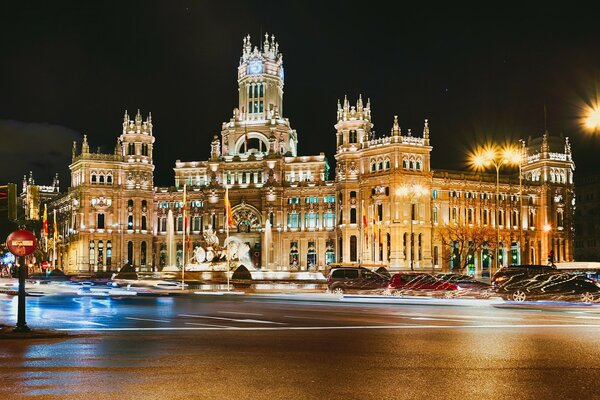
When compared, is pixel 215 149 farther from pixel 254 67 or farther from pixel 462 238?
pixel 462 238

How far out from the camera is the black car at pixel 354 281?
1902 inches

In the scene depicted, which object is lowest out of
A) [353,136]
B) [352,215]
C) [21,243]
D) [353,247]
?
[353,247]

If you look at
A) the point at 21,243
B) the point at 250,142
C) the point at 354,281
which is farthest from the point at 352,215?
the point at 21,243

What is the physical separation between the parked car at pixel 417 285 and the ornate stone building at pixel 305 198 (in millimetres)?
60035

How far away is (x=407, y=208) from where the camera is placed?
107 meters

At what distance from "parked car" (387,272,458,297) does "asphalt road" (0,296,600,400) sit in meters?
16.3

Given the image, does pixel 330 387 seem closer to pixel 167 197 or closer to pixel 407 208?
pixel 407 208

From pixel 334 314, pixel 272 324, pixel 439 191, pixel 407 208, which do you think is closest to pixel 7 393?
pixel 272 324

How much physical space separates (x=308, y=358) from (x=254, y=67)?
127 metres

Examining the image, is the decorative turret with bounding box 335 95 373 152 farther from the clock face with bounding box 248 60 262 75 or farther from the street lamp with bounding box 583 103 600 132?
the street lamp with bounding box 583 103 600 132

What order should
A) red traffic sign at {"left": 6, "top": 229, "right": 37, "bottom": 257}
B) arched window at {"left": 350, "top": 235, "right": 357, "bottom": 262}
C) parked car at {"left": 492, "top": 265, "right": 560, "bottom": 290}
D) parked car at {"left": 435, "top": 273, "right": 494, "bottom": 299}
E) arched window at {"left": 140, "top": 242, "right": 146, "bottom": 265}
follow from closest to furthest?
red traffic sign at {"left": 6, "top": 229, "right": 37, "bottom": 257}, parked car at {"left": 435, "top": 273, "right": 494, "bottom": 299}, parked car at {"left": 492, "top": 265, "right": 560, "bottom": 290}, arched window at {"left": 350, "top": 235, "right": 357, "bottom": 262}, arched window at {"left": 140, "top": 242, "right": 146, "bottom": 265}

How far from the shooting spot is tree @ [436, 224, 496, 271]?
107812 millimetres

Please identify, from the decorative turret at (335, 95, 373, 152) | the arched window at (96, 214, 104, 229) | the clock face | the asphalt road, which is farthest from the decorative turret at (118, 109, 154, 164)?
the asphalt road

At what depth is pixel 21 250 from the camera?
2094 centimetres
